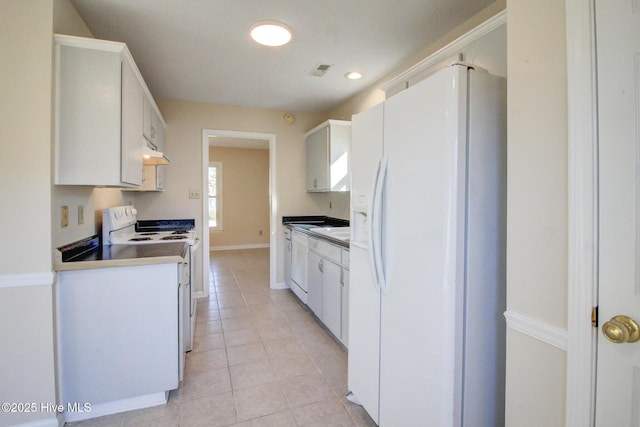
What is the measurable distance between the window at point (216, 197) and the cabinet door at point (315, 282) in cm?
462

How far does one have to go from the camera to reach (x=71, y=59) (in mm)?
1687

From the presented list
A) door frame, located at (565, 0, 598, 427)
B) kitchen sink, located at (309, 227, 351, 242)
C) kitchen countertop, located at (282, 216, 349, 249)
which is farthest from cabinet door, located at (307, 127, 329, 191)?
door frame, located at (565, 0, 598, 427)

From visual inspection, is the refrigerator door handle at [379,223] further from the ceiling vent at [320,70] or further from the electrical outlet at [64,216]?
the electrical outlet at [64,216]

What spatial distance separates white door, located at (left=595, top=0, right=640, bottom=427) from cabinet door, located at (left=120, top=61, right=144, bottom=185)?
2182 millimetres

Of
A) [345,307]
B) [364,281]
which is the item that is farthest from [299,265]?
[364,281]

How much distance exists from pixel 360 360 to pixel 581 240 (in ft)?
4.17

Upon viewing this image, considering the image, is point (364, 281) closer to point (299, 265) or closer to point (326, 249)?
point (326, 249)

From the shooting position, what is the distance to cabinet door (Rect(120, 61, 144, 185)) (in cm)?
186

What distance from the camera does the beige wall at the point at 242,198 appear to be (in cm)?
733

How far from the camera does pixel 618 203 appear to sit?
836 millimetres

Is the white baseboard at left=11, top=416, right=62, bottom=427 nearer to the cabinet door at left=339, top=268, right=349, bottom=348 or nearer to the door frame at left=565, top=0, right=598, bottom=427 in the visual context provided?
the cabinet door at left=339, top=268, right=349, bottom=348

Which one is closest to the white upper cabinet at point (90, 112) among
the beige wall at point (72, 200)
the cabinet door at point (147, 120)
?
the beige wall at point (72, 200)

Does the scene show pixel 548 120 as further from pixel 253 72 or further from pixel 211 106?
pixel 211 106

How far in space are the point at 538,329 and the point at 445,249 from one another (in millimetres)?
384
